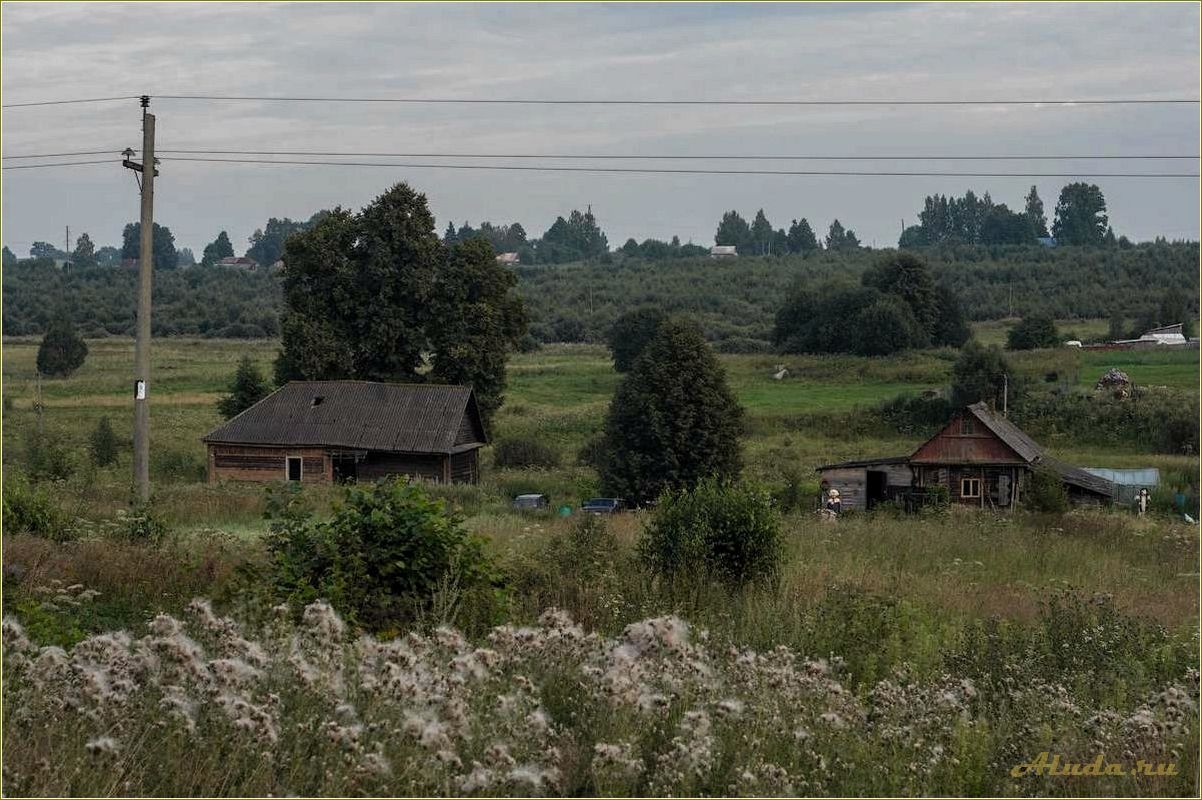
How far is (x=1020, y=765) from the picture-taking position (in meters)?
6.40

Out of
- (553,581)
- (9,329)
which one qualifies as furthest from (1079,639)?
(9,329)

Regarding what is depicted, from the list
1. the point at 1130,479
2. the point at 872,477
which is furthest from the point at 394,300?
the point at 1130,479

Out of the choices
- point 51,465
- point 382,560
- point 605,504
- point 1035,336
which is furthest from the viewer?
point 1035,336

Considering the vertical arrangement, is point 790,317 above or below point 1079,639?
above

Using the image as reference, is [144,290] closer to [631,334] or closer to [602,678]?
[602,678]

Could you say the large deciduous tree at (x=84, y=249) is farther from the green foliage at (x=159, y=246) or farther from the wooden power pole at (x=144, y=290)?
the wooden power pole at (x=144, y=290)

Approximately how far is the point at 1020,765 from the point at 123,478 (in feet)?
106

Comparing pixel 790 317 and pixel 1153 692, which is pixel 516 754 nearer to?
pixel 1153 692

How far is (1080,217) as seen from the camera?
18588cm

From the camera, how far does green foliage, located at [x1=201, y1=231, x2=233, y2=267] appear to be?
190 metres

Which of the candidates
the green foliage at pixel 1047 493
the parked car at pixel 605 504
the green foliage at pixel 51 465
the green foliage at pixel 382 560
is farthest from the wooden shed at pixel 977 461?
the green foliage at pixel 382 560

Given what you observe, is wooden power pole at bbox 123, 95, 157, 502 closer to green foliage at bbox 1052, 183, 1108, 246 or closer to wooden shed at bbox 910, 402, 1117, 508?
wooden shed at bbox 910, 402, 1117, 508

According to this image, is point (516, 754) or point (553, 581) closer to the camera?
point (516, 754)

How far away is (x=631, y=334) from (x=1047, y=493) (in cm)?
4753
